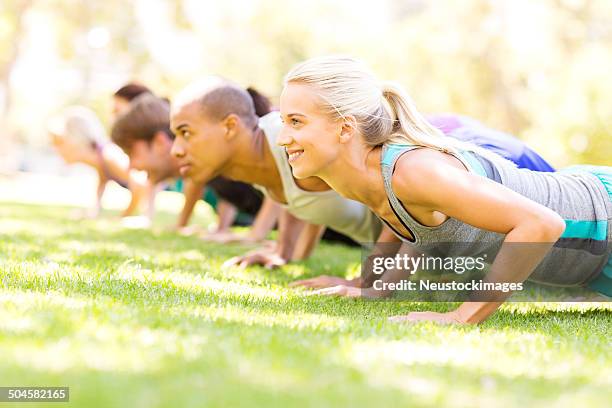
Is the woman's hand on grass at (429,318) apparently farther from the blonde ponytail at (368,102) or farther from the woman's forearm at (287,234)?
the woman's forearm at (287,234)

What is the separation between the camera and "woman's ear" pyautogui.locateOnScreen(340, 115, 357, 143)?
3.17 m

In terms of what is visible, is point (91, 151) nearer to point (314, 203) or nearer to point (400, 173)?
point (314, 203)

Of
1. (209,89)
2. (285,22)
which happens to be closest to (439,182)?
(209,89)

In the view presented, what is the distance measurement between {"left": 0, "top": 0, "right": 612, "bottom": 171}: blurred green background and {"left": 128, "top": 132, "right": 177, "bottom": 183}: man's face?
944cm

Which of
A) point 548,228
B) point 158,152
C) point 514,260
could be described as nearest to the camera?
point 548,228

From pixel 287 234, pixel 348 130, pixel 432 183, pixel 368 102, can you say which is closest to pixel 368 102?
pixel 368 102

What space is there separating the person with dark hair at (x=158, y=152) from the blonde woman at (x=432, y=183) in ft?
11.1

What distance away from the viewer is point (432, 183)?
9.48ft

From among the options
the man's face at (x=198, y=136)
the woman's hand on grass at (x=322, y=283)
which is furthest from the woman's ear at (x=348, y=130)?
the man's face at (x=198, y=136)

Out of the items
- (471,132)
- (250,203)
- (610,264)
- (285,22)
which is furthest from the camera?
(285,22)

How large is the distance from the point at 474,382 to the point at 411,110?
1.58 metres

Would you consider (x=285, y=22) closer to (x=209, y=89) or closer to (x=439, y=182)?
(x=209, y=89)

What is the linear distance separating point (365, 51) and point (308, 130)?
23.1 metres

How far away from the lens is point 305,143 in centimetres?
317
